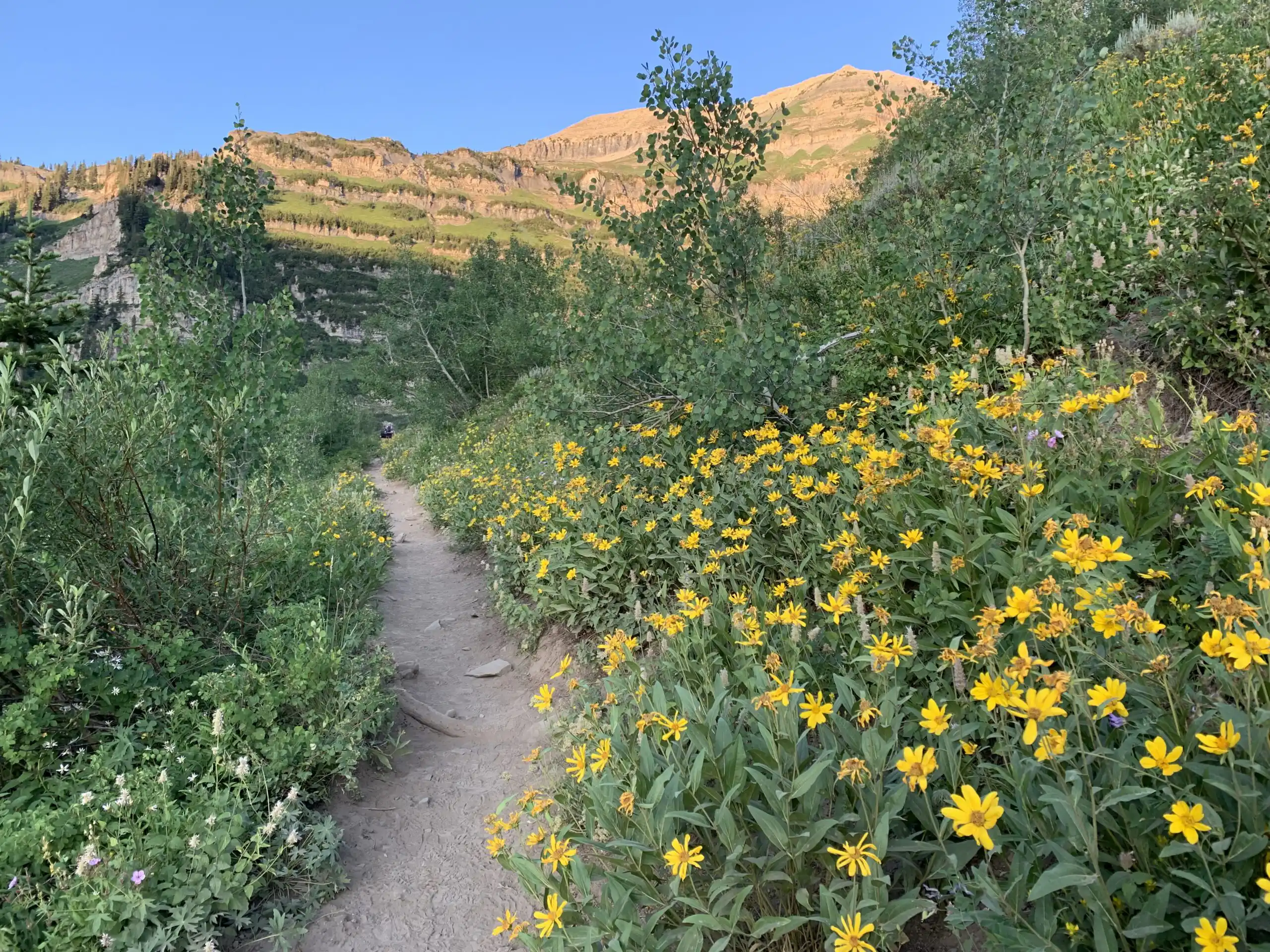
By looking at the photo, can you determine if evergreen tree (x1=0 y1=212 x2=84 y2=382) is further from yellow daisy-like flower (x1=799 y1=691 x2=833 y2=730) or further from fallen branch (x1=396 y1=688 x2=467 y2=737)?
yellow daisy-like flower (x1=799 y1=691 x2=833 y2=730)

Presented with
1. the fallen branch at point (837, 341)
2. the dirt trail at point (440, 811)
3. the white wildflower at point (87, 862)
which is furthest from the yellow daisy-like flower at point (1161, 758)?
the fallen branch at point (837, 341)

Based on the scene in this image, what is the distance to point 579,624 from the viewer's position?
199 inches

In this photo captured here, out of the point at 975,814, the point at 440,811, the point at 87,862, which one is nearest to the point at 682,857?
the point at 975,814

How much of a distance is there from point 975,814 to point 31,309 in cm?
783

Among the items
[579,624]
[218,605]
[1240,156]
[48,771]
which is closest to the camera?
[48,771]

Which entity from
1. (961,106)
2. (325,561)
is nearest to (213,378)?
(325,561)

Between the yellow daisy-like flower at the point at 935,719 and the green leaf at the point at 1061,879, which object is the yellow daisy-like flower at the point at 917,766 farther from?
the green leaf at the point at 1061,879

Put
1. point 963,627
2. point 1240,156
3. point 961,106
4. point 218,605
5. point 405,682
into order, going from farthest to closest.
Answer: point 961,106 < point 405,682 < point 218,605 < point 1240,156 < point 963,627

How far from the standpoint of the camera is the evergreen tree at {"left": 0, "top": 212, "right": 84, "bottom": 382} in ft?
18.2

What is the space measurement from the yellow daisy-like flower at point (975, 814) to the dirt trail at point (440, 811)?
2290 millimetres

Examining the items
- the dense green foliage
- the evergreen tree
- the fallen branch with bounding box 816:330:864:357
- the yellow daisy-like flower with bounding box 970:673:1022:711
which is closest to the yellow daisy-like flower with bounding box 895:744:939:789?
the yellow daisy-like flower with bounding box 970:673:1022:711

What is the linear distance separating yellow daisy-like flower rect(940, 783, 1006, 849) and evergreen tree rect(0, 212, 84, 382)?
706cm

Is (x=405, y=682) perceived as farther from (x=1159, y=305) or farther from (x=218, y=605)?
(x=1159, y=305)

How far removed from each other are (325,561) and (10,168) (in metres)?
274
